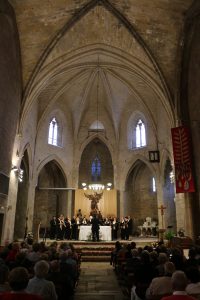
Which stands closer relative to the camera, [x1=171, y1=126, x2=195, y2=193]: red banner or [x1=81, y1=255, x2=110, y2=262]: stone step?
[x1=81, y1=255, x2=110, y2=262]: stone step

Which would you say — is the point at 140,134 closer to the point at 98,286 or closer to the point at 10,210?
the point at 10,210

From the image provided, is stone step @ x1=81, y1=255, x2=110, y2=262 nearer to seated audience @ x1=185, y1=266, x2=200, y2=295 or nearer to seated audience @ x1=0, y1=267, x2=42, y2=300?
seated audience @ x1=185, y1=266, x2=200, y2=295

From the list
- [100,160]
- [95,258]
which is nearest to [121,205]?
[100,160]

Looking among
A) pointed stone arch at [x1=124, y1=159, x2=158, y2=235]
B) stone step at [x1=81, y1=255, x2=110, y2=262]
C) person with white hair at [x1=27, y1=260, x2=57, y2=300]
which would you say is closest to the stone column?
stone step at [x1=81, y1=255, x2=110, y2=262]

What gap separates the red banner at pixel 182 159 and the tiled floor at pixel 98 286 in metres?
5.94

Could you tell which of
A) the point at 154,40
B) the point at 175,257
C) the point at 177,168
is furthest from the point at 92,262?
the point at 154,40

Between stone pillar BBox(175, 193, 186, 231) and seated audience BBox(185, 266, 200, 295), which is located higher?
stone pillar BBox(175, 193, 186, 231)

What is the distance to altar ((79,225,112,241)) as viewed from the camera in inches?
682

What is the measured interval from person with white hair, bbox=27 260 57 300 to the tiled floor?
311 cm

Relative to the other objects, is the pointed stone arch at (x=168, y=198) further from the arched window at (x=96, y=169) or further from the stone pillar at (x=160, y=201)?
the arched window at (x=96, y=169)

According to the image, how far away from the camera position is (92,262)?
43.2 ft

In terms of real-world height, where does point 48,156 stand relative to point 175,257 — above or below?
above

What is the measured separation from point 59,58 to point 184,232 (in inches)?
506

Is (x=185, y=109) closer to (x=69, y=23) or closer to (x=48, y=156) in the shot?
(x=69, y=23)
